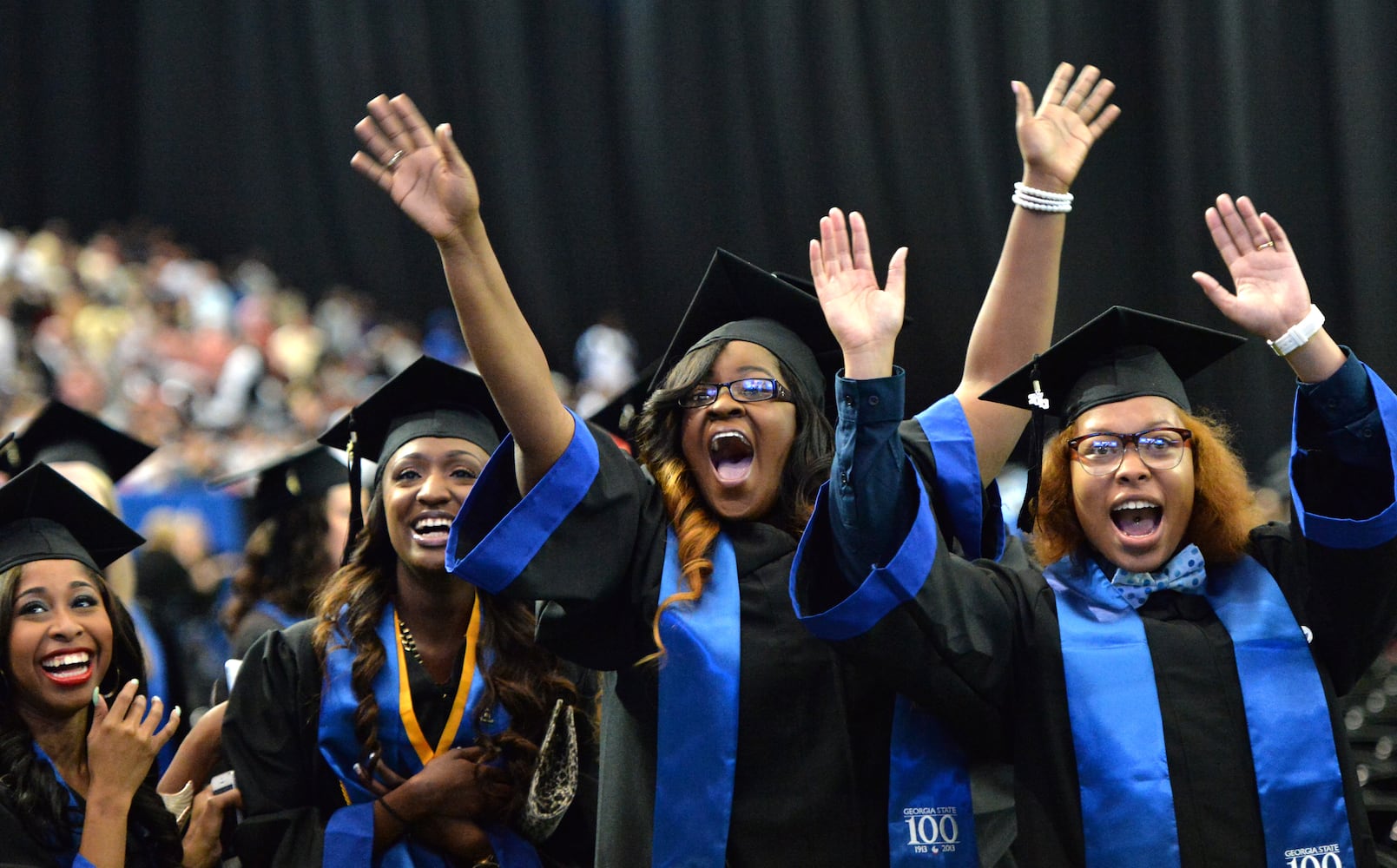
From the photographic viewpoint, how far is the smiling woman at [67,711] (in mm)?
2701

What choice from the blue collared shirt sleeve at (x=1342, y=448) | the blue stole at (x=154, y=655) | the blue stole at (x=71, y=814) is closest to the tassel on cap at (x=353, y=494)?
the blue stole at (x=71, y=814)

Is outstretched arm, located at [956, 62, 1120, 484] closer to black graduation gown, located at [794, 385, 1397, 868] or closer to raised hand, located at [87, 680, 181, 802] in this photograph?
black graduation gown, located at [794, 385, 1397, 868]

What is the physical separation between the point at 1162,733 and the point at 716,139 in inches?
157

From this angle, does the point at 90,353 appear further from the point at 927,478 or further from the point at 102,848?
the point at 927,478

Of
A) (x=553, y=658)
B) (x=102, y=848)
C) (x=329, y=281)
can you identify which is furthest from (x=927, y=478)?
(x=329, y=281)

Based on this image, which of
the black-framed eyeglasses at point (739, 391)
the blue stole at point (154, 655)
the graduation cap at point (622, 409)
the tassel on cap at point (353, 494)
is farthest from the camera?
the blue stole at point (154, 655)

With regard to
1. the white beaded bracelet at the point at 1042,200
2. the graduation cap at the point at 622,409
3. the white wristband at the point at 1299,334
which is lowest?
the graduation cap at the point at 622,409

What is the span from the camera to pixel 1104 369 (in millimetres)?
2547

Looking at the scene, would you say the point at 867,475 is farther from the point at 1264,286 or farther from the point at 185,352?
the point at 185,352

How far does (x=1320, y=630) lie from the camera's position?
2.34 metres

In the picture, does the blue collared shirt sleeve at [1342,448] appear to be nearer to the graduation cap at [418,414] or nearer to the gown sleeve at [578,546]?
the gown sleeve at [578,546]

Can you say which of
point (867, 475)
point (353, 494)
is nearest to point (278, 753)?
point (353, 494)

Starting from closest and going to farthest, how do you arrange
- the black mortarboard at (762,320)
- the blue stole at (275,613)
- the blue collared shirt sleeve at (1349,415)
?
1. the blue collared shirt sleeve at (1349,415)
2. the black mortarboard at (762,320)
3. the blue stole at (275,613)

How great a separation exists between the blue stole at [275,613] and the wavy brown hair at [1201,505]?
Answer: 2.74 meters
